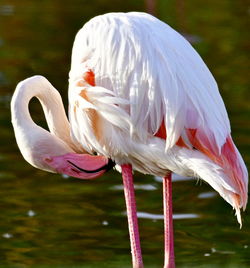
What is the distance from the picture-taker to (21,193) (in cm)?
805

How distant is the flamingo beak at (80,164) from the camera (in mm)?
4922

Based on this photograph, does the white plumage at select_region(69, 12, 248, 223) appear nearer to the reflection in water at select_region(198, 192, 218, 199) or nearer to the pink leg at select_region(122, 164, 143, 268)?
the pink leg at select_region(122, 164, 143, 268)

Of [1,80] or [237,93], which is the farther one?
[1,80]

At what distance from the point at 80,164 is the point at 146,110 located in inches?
25.3

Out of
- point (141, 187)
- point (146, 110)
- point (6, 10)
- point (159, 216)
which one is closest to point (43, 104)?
point (146, 110)

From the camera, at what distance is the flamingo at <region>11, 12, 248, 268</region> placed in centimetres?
442

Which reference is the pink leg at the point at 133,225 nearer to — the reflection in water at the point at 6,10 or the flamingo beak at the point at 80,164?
the flamingo beak at the point at 80,164

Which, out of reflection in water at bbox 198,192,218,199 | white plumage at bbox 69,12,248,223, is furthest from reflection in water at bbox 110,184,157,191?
white plumage at bbox 69,12,248,223

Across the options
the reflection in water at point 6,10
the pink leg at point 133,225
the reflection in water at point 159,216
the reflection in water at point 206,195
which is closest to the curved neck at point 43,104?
the pink leg at point 133,225

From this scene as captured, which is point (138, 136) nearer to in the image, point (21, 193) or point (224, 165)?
point (224, 165)

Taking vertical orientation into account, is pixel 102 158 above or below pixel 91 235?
above

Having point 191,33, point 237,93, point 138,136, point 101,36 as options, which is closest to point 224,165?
point 138,136

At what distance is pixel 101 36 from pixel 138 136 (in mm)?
496

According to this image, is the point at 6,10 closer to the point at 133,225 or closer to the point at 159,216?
the point at 159,216
